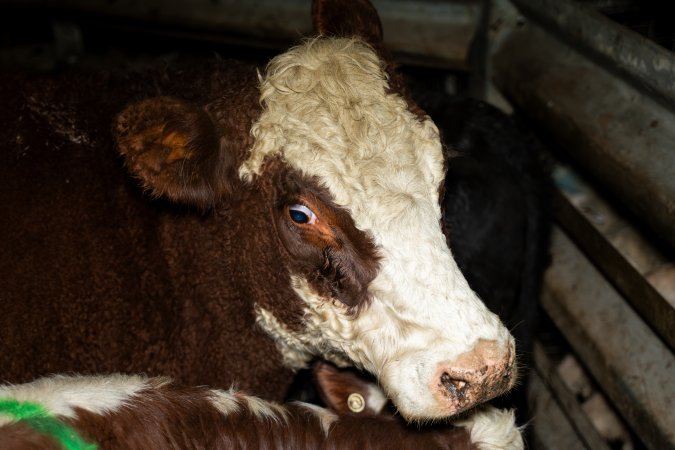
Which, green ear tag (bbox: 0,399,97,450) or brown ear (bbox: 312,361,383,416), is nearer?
green ear tag (bbox: 0,399,97,450)

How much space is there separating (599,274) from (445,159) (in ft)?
5.30

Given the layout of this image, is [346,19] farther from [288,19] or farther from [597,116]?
[288,19]

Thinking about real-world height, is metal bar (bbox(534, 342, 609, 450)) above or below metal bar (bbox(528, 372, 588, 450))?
above

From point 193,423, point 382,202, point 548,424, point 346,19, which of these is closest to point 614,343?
point 548,424

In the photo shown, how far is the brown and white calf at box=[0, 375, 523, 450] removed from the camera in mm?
1854

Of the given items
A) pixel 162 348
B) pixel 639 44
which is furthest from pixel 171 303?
pixel 639 44

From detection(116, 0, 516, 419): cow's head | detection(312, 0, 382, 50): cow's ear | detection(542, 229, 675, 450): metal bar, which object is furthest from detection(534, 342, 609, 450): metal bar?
detection(312, 0, 382, 50): cow's ear

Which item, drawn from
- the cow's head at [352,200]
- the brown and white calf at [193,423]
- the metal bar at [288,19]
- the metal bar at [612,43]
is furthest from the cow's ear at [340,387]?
the metal bar at [288,19]

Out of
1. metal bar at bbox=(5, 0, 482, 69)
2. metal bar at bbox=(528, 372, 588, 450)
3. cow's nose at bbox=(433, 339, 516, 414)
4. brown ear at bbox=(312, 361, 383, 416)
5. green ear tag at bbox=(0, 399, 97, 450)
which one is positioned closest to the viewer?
green ear tag at bbox=(0, 399, 97, 450)

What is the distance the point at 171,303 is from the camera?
283 cm

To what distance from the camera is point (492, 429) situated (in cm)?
229

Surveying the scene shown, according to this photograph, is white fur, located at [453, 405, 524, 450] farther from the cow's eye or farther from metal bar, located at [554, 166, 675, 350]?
metal bar, located at [554, 166, 675, 350]

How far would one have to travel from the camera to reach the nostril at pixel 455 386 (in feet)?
7.07

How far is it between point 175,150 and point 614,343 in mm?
2096
